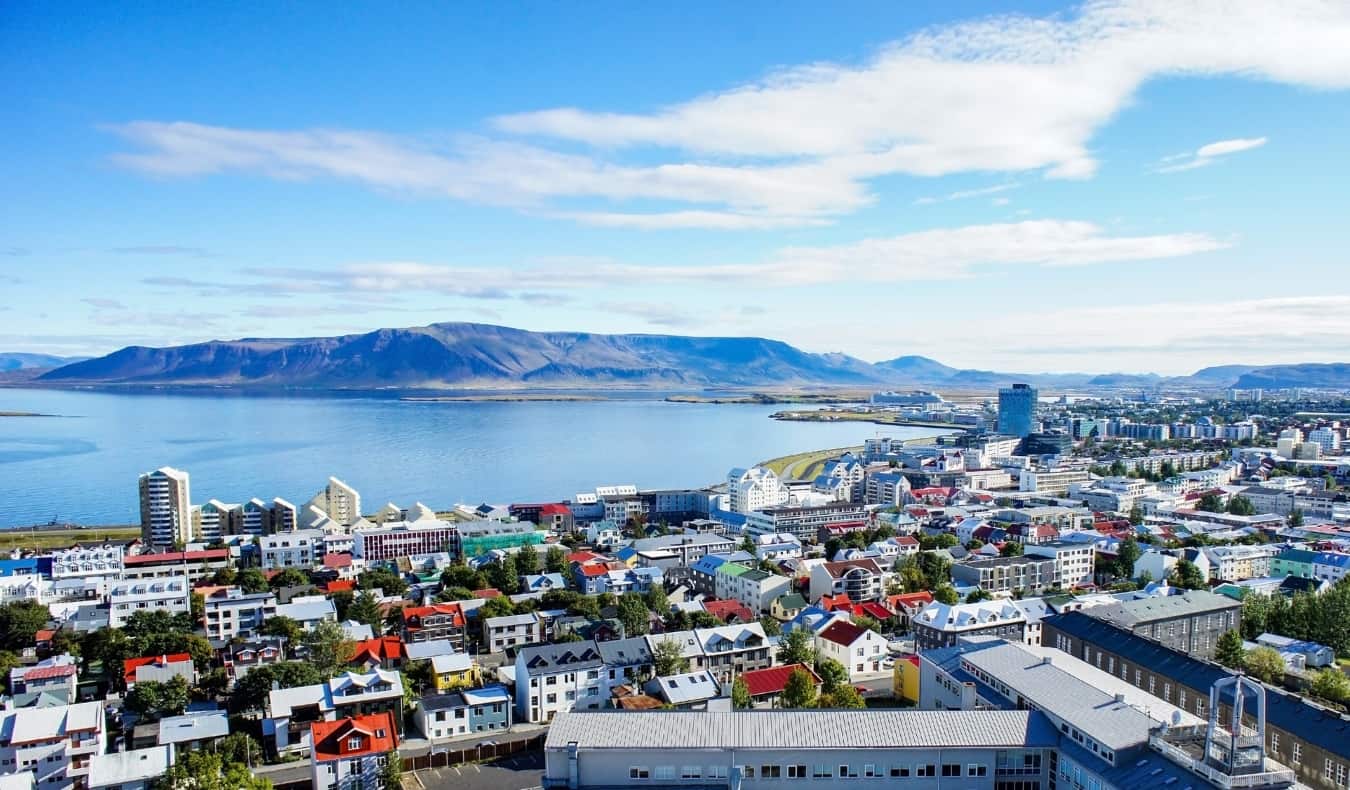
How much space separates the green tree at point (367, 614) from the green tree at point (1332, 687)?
9277 mm

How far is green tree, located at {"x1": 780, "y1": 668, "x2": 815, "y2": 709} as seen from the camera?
7078mm

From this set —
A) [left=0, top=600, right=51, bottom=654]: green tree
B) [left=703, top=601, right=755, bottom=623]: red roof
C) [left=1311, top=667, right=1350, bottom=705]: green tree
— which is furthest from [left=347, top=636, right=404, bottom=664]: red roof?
[left=1311, top=667, right=1350, bottom=705]: green tree

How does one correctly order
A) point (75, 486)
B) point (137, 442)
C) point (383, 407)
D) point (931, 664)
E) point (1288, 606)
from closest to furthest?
point (931, 664) < point (1288, 606) < point (75, 486) < point (137, 442) < point (383, 407)

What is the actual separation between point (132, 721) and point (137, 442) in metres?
33.6

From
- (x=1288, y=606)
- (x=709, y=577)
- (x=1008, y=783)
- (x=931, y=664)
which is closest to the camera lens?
(x=1008, y=783)

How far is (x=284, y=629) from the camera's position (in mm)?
9242

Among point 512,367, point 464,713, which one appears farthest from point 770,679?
point 512,367

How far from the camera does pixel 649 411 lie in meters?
59.3

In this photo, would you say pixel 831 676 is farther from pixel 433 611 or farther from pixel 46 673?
pixel 46 673

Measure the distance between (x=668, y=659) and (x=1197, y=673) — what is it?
4.43 meters

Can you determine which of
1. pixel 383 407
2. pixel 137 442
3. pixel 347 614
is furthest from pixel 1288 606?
pixel 383 407

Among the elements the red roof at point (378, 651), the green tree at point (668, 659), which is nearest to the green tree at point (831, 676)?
the green tree at point (668, 659)

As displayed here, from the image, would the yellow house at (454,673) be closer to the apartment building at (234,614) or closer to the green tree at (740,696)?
the green tree at (740,696)

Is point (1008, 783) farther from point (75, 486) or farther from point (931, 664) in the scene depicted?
point (75, 486)
